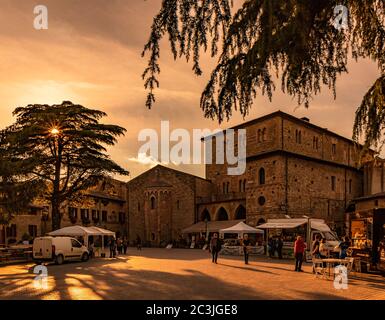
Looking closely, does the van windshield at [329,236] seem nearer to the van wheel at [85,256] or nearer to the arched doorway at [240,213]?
the arched doorway at [240,213]

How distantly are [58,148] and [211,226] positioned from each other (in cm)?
1934

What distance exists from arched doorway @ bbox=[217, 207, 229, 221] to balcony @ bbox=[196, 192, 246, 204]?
1209mm

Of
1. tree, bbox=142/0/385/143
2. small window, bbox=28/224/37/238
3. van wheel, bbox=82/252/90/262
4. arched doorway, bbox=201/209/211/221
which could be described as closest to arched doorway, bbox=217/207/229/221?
arched doorway, bbox=201/209/211/221

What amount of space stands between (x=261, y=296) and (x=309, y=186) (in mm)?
26454

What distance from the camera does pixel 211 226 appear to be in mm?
40156

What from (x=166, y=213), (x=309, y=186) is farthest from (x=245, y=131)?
(x=166, y=213)

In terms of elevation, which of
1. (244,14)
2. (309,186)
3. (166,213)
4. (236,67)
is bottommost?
(166,213)

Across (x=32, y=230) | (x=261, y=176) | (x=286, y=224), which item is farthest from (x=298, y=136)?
(x=32, y=230)

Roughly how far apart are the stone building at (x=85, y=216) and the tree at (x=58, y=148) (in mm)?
1663

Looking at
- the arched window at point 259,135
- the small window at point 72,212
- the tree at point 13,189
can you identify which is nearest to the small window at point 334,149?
the arched window at point 259,135

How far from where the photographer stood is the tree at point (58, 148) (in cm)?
2422

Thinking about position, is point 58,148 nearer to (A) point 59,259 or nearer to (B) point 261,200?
(A) point 59,259
